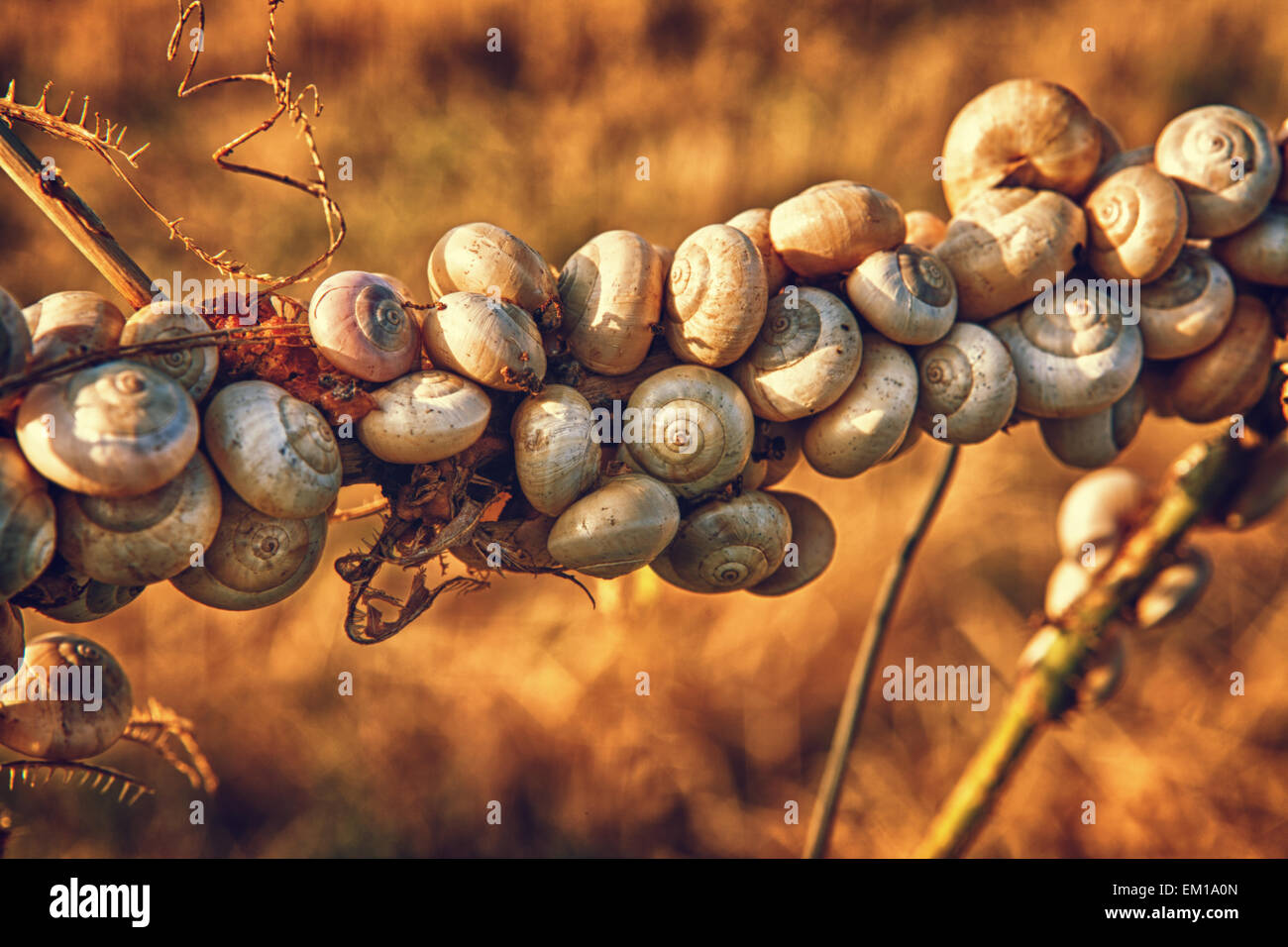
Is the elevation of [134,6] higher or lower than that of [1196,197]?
higher

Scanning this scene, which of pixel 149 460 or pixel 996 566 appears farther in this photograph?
pixel 996 566

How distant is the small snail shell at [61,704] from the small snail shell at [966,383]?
0.85m

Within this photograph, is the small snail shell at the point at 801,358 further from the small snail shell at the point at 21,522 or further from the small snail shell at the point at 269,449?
the small snail shell at the point at 21,522

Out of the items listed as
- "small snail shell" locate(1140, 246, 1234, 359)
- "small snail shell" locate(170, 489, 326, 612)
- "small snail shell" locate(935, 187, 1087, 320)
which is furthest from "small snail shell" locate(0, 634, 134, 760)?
"small snail shell" locate(1140, 246, 1234, 359)

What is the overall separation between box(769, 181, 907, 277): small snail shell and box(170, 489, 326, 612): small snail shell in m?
0.53

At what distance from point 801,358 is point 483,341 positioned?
307 mm

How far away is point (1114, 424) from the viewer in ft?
3.75

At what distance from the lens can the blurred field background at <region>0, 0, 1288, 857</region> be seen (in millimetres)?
2781

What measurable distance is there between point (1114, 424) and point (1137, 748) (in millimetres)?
2056

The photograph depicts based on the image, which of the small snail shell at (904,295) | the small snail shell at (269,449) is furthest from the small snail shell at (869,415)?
the small snail shell at (269,449)

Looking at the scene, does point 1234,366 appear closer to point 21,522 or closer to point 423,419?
point 423,419
